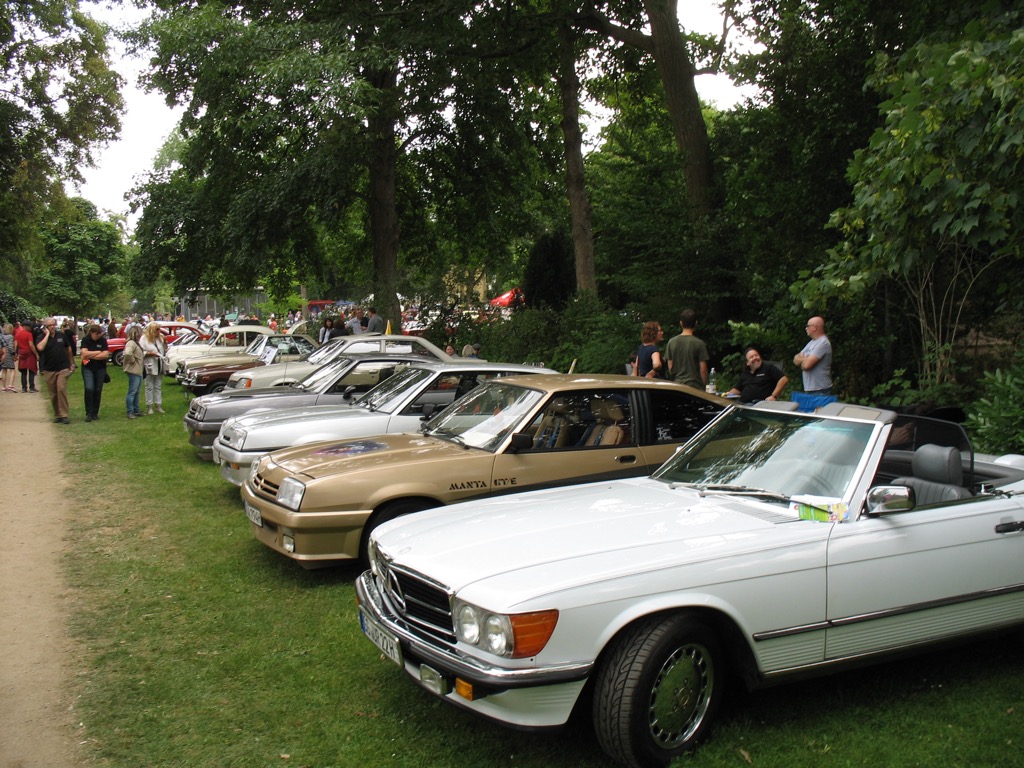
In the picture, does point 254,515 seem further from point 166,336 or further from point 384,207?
point 166,336

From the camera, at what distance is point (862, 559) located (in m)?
4.37

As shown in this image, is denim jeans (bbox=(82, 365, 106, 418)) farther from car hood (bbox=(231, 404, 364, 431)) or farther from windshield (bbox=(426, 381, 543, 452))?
windshield (bbox=(426, 381, 543, 452))

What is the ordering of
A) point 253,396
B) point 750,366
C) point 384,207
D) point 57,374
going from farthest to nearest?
point 384,207 → point 57,374 → point 253,396 → point 750,366

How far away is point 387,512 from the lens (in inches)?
263

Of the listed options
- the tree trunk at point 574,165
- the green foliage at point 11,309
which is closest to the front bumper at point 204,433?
the tree trunk at point 574,165

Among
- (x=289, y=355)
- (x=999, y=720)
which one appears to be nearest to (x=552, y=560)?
→ (x=999, y=720)

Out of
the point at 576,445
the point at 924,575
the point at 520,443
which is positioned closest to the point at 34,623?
the point at 520,443

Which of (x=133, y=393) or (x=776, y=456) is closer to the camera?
(x=776, y=456)

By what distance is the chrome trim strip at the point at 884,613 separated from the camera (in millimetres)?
4164

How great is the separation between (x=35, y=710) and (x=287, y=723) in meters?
1.37

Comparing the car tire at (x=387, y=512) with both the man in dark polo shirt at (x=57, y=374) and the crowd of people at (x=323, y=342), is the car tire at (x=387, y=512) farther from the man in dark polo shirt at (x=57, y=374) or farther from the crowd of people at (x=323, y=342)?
the man in dark polo shirt at (x=57, y=374)

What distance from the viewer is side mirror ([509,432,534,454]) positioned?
6809 millimetres

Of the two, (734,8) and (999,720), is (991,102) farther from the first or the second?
(734,8)

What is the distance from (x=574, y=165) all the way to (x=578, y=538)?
15.7 m
